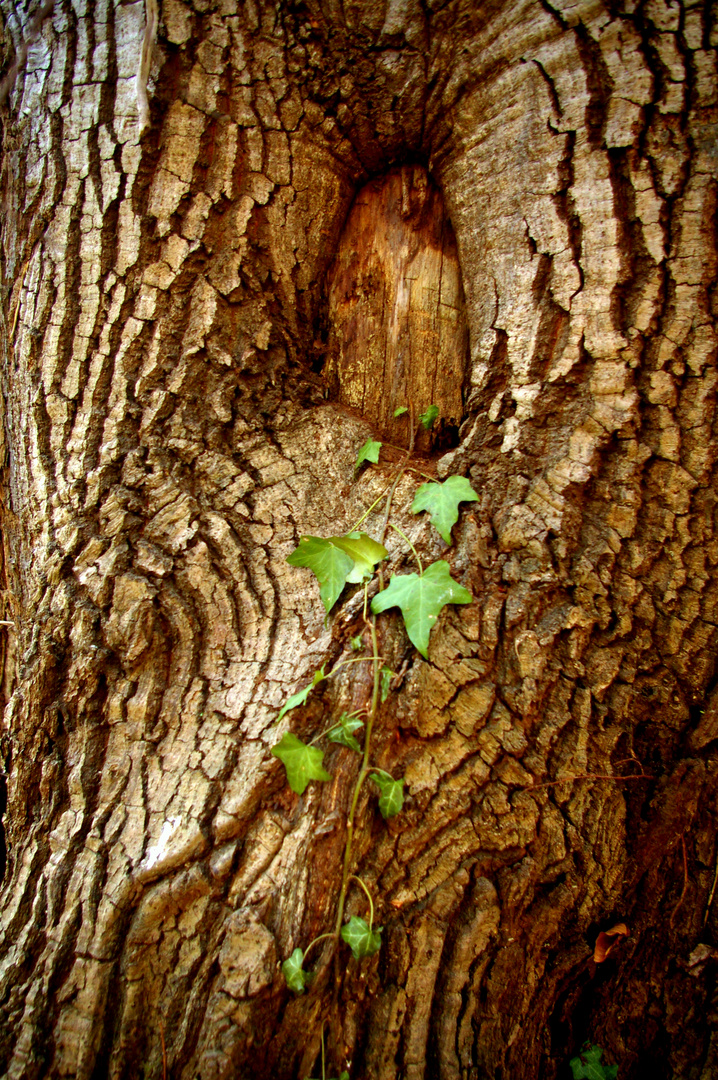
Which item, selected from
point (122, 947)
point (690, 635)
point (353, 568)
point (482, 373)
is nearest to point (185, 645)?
point (353, 568)

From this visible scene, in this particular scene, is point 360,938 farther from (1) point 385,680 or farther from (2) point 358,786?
(1) point 385,680

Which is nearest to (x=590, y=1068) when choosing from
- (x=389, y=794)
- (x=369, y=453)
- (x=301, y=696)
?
(x=389, y=794)

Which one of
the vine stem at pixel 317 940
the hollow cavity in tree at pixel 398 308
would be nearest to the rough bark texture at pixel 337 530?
the vine stem at pixel 317 940

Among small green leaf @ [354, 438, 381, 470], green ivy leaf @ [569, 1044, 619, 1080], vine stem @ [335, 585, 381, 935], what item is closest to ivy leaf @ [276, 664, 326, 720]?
vine stem @ [335, 585, 381, 935]

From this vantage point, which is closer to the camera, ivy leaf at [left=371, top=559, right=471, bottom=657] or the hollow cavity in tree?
ivy leaf at [left=371, top=559, right=471, bottom=657]

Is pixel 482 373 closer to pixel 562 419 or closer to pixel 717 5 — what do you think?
pixel 562 419

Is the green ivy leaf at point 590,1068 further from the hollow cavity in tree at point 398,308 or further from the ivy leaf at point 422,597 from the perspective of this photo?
the hollow cavity in tree at point 398,308

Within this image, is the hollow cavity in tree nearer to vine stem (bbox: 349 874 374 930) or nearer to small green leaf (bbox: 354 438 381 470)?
small green leaf (bbox: 354 438 381 470)

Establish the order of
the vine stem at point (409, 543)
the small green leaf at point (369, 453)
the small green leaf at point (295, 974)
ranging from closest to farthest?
the small green leaf at point (295, 974) < the vine stem at point (409, 543) < the small green leaf at point (369, 453)
